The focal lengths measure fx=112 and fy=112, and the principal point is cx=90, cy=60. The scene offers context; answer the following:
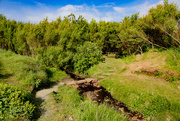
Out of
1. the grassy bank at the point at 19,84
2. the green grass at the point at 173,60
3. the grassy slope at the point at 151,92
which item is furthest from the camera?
the green grass at the point at 173,60

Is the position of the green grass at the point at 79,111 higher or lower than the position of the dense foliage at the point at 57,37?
lower

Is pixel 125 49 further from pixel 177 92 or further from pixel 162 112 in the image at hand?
pixel 162 112

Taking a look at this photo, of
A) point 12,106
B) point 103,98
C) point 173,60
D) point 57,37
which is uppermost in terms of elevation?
point 57,37

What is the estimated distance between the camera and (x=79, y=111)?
13.6 ft

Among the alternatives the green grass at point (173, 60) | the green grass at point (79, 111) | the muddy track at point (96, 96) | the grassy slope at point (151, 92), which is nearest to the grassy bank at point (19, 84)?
the muddy track at point (96, 96)

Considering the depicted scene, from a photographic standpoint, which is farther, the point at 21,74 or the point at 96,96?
the point at 96,96

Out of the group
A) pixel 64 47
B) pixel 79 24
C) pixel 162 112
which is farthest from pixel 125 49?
pixel 162 112

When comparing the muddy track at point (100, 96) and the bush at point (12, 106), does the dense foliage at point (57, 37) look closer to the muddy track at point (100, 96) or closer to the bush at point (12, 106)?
the muddy track at point (100, 96)

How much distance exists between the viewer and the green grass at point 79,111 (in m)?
3.80

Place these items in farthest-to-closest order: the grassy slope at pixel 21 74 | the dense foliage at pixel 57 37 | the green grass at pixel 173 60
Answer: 1. the dense foliage at pixel 57 37
2. the green grass at pixel 173 60
3. the grassy slope at pixel 21 74

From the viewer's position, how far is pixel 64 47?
11609 millimetres

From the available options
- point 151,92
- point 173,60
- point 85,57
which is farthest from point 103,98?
point 173,60

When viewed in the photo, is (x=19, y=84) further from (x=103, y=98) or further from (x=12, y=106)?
(x=103, y=98)

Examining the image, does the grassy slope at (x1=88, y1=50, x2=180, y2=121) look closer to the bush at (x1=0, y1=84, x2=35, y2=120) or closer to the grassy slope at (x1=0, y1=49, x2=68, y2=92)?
the grassy slope at (x1=0, y1=49, x2=68, y2=92)
